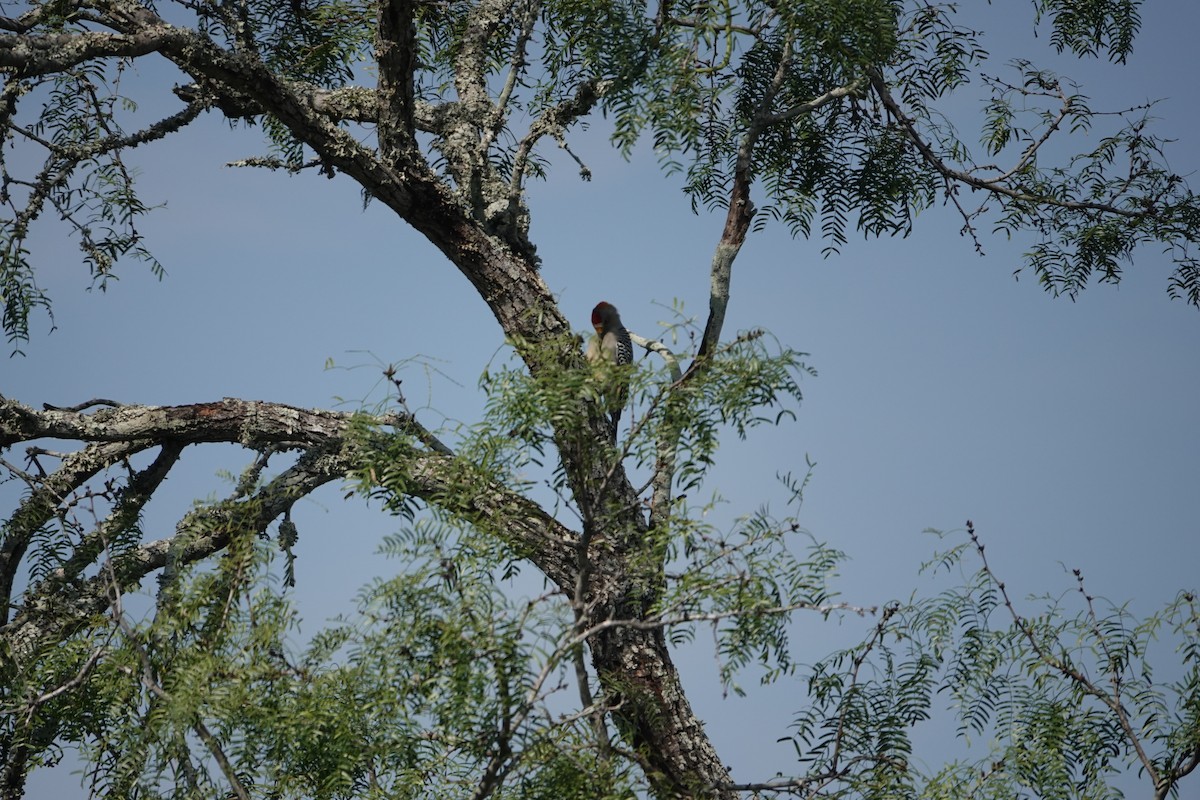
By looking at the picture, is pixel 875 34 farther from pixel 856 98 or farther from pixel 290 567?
pixel 290 567

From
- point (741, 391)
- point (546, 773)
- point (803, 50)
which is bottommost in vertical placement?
point (546, 773)

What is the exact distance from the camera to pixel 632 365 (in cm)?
377

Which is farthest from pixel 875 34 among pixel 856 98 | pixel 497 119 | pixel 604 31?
pixel 497 119

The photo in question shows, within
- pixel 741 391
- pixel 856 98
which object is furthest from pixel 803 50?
pixel 741 391

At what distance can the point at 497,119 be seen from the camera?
5.44 meters

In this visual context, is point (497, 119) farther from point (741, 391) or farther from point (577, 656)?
point (577, 656)

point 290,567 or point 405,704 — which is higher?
point 290,567

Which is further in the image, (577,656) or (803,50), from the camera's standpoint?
(803,50)

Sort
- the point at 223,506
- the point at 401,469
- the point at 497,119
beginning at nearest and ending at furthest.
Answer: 1. the point at 401,469
2. the point at 223,506
3. the point at 497,119

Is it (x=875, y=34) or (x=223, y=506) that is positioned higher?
(x=875, y=34)

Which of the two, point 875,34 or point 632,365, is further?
point 875,34

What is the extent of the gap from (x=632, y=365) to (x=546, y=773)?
130 centimetres

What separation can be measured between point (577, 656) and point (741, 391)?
984mm

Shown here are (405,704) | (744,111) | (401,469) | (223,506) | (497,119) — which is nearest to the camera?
(405,704)
